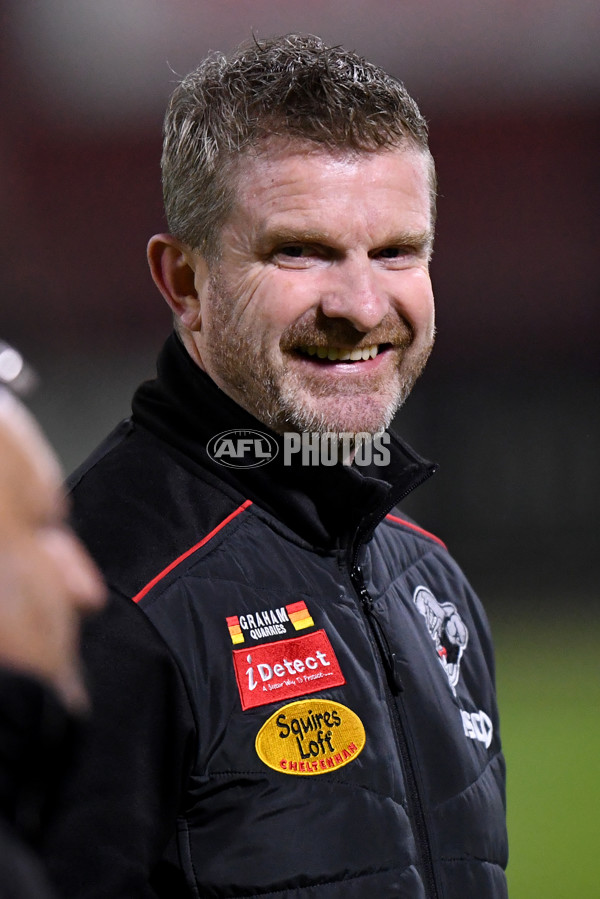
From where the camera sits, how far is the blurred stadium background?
11.9ft

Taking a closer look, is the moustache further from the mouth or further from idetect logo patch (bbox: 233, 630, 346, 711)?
idetect logo patch (bbox: 233, 630, 346, 711)

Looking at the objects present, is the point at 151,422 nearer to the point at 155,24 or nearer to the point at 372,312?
the point at 372,312

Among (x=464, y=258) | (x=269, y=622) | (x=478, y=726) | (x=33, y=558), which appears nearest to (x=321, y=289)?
(x=269, y=622)

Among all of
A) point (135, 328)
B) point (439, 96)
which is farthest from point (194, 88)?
point (439, 96)

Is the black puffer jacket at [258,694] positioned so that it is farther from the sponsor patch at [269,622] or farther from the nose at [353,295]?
the nose at [353,295]

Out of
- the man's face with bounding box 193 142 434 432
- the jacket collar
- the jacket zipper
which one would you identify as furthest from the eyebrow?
the jacket zipper

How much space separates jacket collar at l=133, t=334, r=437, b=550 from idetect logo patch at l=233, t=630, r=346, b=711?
0.10 metres

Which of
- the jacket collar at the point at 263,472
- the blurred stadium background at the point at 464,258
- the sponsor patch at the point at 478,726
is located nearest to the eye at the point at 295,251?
the jacket collar at the point at 263,472

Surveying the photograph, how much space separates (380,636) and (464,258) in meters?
3.53

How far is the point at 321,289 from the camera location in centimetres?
84

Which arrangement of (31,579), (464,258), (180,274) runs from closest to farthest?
1. (31,579)
2. (180,274)
3. (464,258)

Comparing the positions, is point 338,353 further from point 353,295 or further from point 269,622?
point 269,622

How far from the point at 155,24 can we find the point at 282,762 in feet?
11.3

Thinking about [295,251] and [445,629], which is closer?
[295,251]
